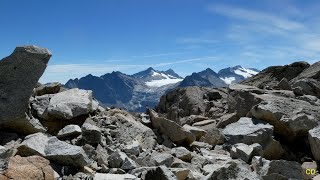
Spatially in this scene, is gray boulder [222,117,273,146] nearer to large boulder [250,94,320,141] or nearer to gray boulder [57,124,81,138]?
large boulder [250,94,320,141]

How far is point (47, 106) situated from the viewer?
59.1 ft

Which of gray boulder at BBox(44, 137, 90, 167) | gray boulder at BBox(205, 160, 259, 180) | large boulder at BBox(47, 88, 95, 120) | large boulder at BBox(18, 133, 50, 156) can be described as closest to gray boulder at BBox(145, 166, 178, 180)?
gray boulder at BBox(205, 160, 259, 180)

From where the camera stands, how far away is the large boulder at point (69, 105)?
17.6m

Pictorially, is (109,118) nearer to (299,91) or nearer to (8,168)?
(8,168)

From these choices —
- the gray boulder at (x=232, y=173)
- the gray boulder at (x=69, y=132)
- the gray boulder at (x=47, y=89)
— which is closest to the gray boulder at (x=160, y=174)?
the gray boulder at (x=232, y=173)

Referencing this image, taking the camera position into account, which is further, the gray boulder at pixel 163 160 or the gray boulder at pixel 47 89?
the gray boulder at pixel 47 89

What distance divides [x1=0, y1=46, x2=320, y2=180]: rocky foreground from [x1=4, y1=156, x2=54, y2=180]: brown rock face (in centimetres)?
3

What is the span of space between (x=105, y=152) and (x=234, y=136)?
8159 mm

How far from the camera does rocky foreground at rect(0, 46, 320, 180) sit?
41.3 ft

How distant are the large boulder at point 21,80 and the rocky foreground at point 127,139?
0.04 meters

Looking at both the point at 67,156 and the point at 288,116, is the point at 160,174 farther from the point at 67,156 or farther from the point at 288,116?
the point at 288,116

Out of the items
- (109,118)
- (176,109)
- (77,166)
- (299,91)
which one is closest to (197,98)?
(176,109)

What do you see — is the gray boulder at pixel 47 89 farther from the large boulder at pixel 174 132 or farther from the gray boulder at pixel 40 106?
the large boulder at pixel 174 132

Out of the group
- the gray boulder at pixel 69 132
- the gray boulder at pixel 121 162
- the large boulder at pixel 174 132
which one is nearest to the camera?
the gray boulder at pixel 121 162
